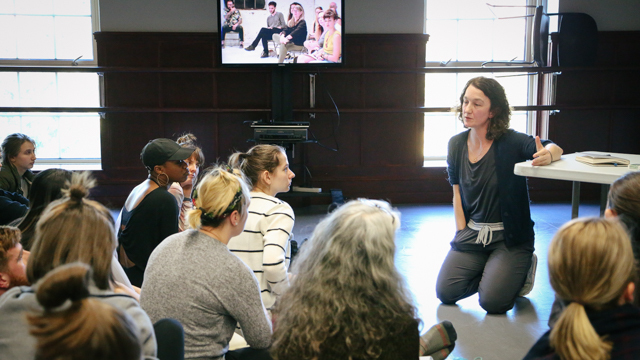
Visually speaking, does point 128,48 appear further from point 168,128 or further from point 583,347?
point 583,347

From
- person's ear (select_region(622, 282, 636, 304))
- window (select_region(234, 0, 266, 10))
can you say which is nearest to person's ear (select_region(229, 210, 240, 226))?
person's ear (select_region(622, 282, 636, 304))

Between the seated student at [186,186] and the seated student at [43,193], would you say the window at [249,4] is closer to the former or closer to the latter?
the seated student at [186,186]

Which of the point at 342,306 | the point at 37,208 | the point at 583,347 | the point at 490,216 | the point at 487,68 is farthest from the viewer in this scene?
the point at 487,68

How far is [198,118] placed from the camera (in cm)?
543

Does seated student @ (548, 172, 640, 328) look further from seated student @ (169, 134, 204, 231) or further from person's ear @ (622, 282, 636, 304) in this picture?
seated student @ (169, 134, 204, 231)

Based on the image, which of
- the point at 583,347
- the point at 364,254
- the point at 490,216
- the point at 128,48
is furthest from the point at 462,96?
the point at 128,48

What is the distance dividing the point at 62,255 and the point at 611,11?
19.1 feet

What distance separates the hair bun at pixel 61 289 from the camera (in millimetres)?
854

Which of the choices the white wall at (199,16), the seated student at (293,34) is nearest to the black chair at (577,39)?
the white wall at (199,16)

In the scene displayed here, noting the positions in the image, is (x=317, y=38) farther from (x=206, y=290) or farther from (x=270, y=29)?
(x=206, y=290)

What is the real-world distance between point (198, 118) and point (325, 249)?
4318 millimetres

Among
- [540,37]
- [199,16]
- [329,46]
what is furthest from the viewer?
[199,16]

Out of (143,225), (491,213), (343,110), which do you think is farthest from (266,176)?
(343,110)

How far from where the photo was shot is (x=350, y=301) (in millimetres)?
1284
